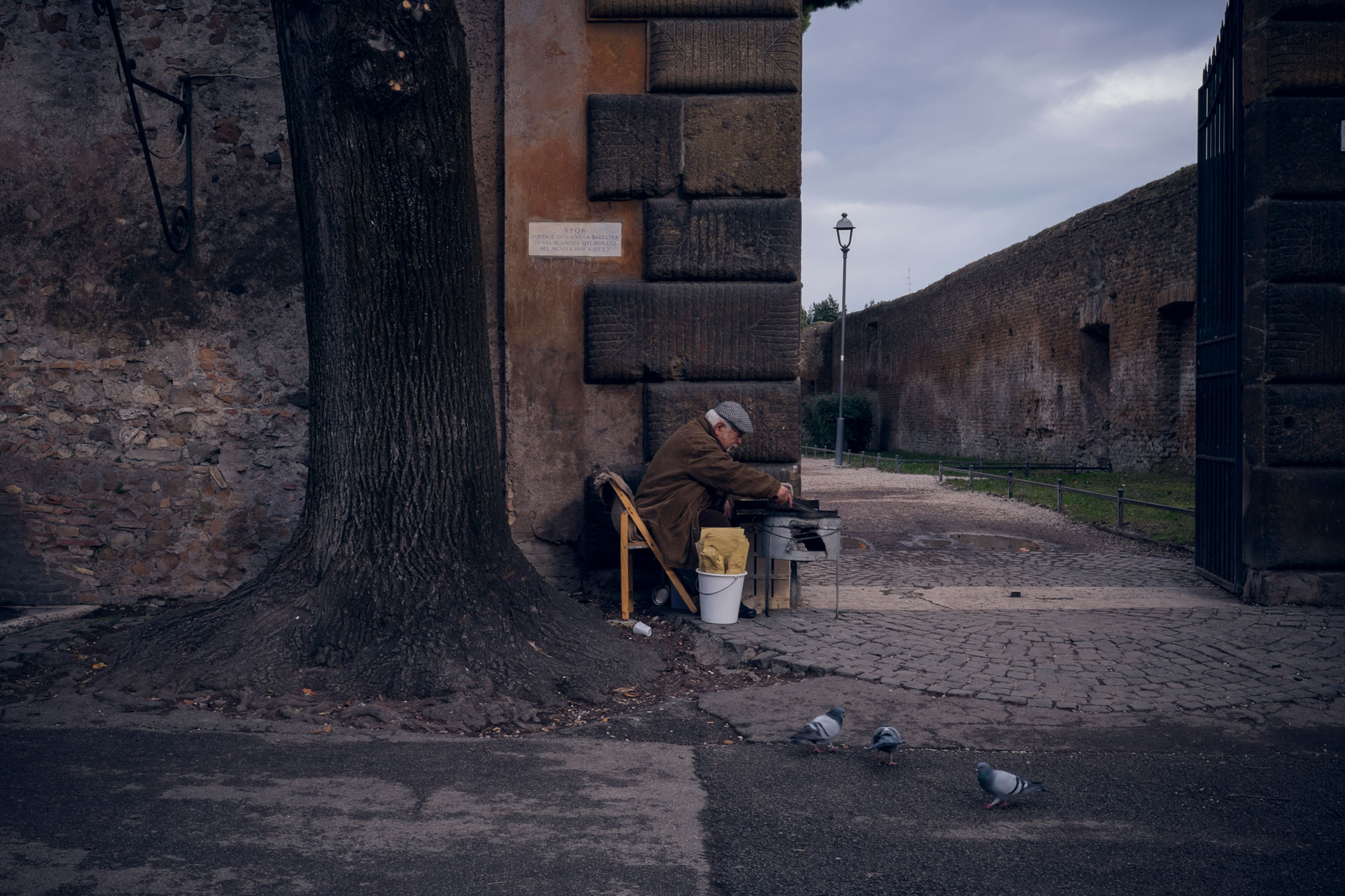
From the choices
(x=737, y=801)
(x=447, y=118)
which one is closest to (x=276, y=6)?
(x=447, y=118)

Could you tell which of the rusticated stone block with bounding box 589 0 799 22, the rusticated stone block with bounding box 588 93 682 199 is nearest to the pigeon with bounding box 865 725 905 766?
the rusticated stone block with bounding box 588 93 682 199

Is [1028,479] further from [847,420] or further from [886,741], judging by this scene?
[886,741]

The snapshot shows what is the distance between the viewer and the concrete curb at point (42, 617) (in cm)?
553

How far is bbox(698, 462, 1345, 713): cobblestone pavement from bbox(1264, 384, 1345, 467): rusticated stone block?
1.04 meters

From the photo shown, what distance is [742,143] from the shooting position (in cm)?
616

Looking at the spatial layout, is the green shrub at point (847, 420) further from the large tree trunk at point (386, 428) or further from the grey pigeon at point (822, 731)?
the grey pigeon at point (822, 731)

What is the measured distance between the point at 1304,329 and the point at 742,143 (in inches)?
154

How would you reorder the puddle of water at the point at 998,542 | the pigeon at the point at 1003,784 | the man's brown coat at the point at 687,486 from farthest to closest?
the puddle of water at the point at 998,542 < the man's brown coat at the point at 687,486 < the pigeon at the point at 1003,784

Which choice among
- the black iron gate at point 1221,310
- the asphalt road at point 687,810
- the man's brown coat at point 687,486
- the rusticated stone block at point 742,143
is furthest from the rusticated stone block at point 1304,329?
the man's brown coat at point 687,486

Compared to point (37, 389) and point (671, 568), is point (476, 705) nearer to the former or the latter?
point (671, 568)

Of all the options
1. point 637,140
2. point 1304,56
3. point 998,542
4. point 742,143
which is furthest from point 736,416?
point 998,542

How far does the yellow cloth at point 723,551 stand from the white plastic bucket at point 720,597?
45 millimetres

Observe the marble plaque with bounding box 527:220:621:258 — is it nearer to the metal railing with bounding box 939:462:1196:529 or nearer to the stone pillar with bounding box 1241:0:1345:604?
the stone pillar with bounding box 1241:0:1345:604

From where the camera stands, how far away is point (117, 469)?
627 centimetres
